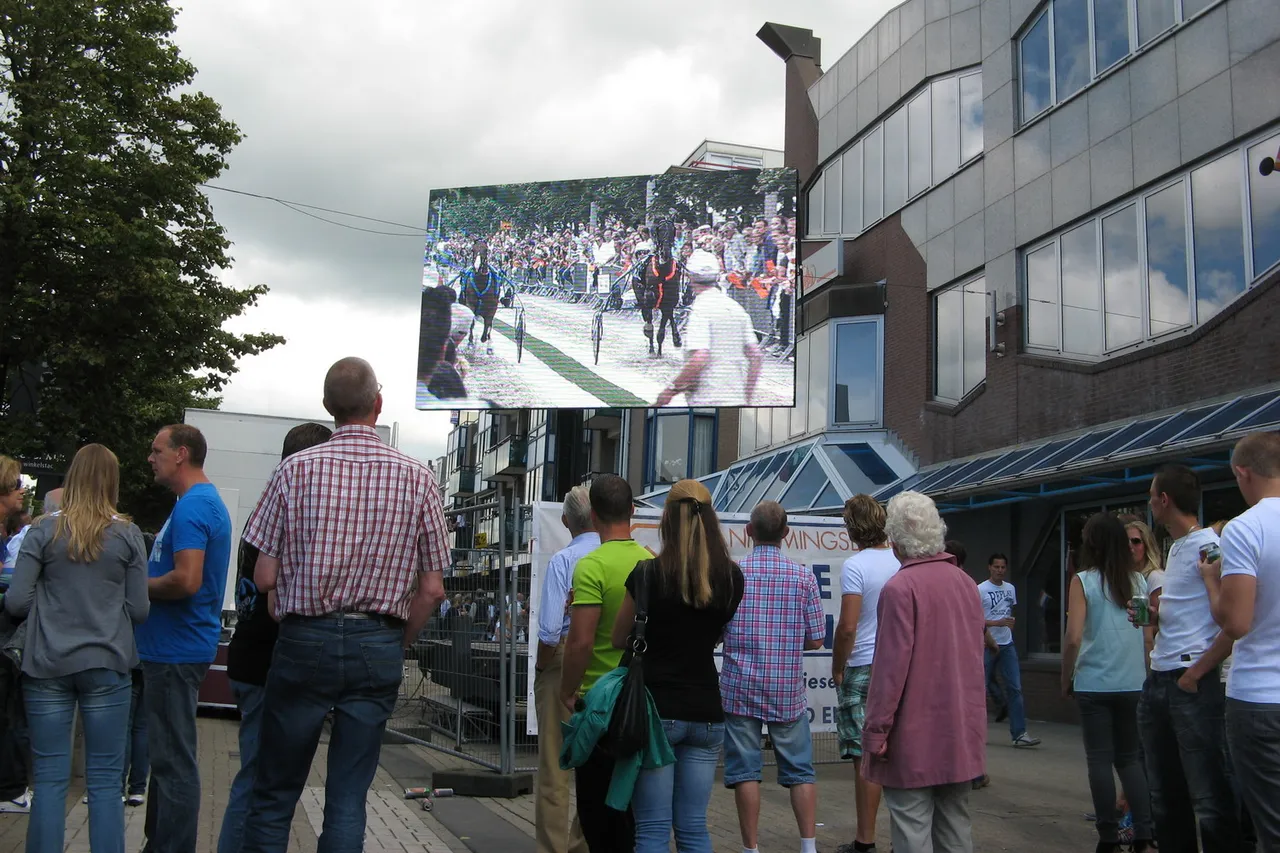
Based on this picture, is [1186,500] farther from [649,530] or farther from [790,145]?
[790,145]

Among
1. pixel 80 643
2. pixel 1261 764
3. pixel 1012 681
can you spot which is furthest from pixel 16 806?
pixel 1012 681

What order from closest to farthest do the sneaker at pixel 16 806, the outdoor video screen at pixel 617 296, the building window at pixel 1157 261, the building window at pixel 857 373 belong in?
1. the sneaker at pixel 16 806
2. the building window at pixel 1157 261
3. the outdoor video screen at pixel 617 296
4. the building window at pixel 857 373

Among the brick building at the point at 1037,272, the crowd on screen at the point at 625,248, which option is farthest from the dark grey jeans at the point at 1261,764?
the crowd on screen at the point at 625,248

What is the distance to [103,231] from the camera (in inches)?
824

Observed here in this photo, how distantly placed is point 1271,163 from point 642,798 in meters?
10.00

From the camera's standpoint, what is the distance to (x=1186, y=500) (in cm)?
530

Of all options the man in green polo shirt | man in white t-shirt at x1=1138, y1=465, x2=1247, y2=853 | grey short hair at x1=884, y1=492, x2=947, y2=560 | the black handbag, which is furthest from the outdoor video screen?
the black handbag

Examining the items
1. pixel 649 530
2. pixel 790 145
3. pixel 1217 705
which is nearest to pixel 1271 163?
pixel 649 530

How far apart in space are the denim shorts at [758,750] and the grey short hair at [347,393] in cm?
258

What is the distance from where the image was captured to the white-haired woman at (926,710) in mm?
4414

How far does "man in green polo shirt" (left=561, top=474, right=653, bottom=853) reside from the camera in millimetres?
4594

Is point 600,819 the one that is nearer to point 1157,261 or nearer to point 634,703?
point 634,703

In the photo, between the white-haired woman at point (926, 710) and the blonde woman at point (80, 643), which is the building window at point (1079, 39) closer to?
the white-haired woman at point (926, 710)

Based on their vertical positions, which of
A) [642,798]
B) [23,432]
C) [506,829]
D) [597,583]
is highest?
[23,432]
